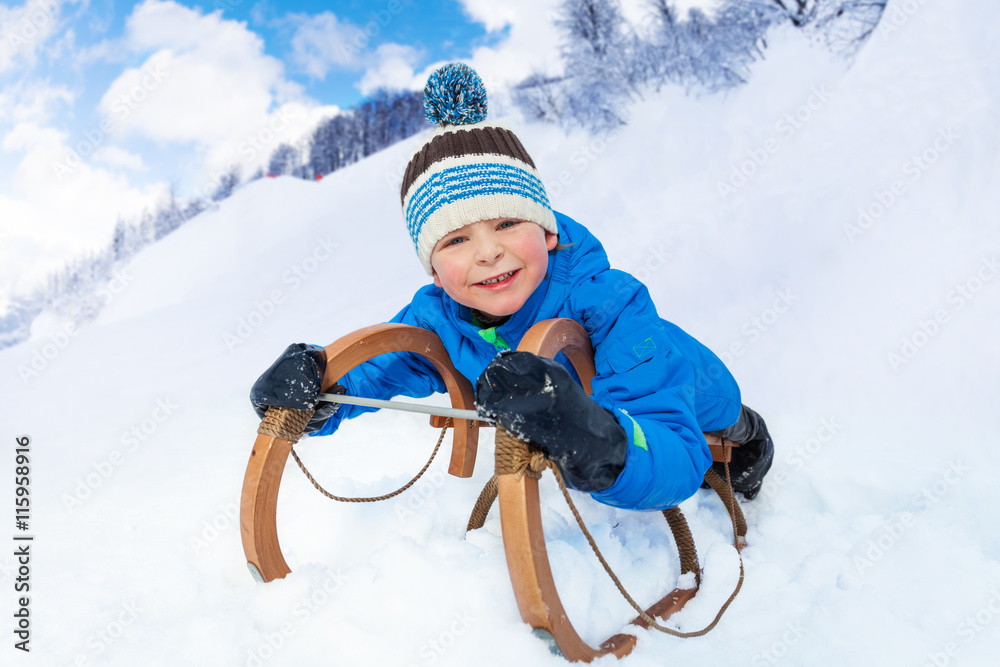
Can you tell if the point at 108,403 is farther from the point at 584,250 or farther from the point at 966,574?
the point at 966,574

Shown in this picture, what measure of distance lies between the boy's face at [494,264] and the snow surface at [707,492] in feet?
2.02

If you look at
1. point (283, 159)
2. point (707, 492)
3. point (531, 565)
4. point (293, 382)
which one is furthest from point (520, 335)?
point (283, 159)

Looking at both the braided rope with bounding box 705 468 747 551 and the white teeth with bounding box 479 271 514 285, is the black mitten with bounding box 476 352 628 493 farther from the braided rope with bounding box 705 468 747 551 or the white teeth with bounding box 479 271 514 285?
the braided rope with bounding box 705 468 747 551

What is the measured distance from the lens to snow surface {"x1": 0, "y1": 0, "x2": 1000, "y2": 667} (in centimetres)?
125

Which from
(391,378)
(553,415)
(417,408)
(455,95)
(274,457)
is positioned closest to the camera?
(553,415)

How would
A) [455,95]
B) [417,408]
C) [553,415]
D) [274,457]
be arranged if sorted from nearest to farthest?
[553,415] < [417,408] < [274,457] < [455,95]

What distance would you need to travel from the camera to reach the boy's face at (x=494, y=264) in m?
1.52

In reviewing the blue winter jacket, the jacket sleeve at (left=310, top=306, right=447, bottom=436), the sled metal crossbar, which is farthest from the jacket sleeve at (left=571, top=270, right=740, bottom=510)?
the jacket sleeve at (left=310, top=306, right=447, bottom=436)

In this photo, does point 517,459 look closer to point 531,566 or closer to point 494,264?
point 531,566

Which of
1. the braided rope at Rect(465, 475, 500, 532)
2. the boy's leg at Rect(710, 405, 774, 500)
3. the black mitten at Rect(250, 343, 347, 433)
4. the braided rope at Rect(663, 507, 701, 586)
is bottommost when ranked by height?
the braided rope at Rect(663, 507, 701, 586)

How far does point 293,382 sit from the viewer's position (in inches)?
57.7

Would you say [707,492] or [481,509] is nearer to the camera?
[481,509]

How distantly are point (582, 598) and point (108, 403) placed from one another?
3.64 m

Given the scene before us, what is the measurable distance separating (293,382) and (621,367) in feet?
2.65
